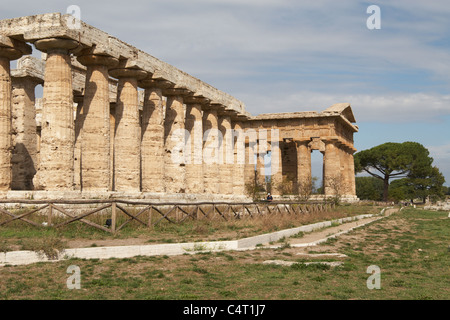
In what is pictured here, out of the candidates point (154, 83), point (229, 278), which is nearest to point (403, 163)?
point (154, 83)

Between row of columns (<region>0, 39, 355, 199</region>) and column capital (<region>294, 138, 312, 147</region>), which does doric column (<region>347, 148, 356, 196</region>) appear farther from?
row of columns (<region>0, 39, 355, 199</region>)

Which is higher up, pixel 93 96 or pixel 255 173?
pixel 93 96

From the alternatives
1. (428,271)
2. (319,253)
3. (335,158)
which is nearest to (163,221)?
(319,253)

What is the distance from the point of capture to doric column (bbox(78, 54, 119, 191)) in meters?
22.4

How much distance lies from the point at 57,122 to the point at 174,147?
10287mm

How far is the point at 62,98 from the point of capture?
2069 cm

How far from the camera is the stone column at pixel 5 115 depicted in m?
21.3

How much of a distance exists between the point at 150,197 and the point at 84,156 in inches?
172

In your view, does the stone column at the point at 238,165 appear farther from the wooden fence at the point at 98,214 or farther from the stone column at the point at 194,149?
the wooden fence at the point at 98,214

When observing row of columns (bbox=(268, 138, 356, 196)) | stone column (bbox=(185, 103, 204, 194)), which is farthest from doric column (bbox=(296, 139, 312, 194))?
stone column (bbox=(185, 103, 204, 194))

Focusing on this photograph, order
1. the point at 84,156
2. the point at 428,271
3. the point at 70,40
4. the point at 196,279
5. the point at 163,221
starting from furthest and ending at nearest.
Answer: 1. the point at 84,156
2. the point at 70,40
3. the point at 163,221
4. the point at 428,271
5. the point at 196,279

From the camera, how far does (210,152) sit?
35.3 meters

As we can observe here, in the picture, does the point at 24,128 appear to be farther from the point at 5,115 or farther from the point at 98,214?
the point at 98,214
